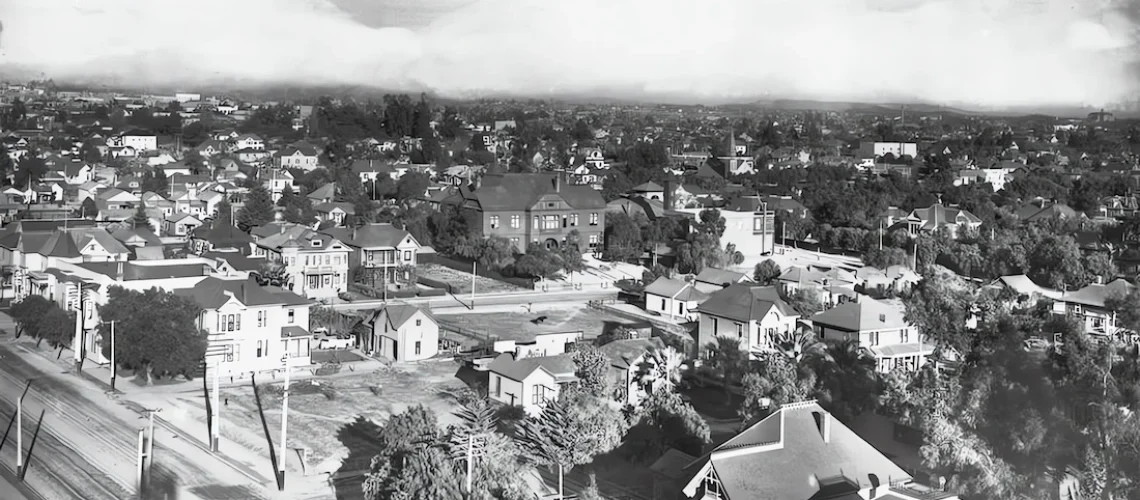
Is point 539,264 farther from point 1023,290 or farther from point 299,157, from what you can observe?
point 299,157

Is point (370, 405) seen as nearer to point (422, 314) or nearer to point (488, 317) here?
point (422, 314)

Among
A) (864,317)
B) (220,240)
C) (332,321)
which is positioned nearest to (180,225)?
(220,240)

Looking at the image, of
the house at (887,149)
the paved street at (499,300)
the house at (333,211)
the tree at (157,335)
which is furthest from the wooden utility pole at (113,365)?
the house at (887,149)

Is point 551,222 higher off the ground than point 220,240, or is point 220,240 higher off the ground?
point 551,222

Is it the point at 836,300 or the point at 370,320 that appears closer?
the point at 370,320

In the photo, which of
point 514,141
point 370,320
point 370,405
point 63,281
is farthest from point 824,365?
point 514,141
